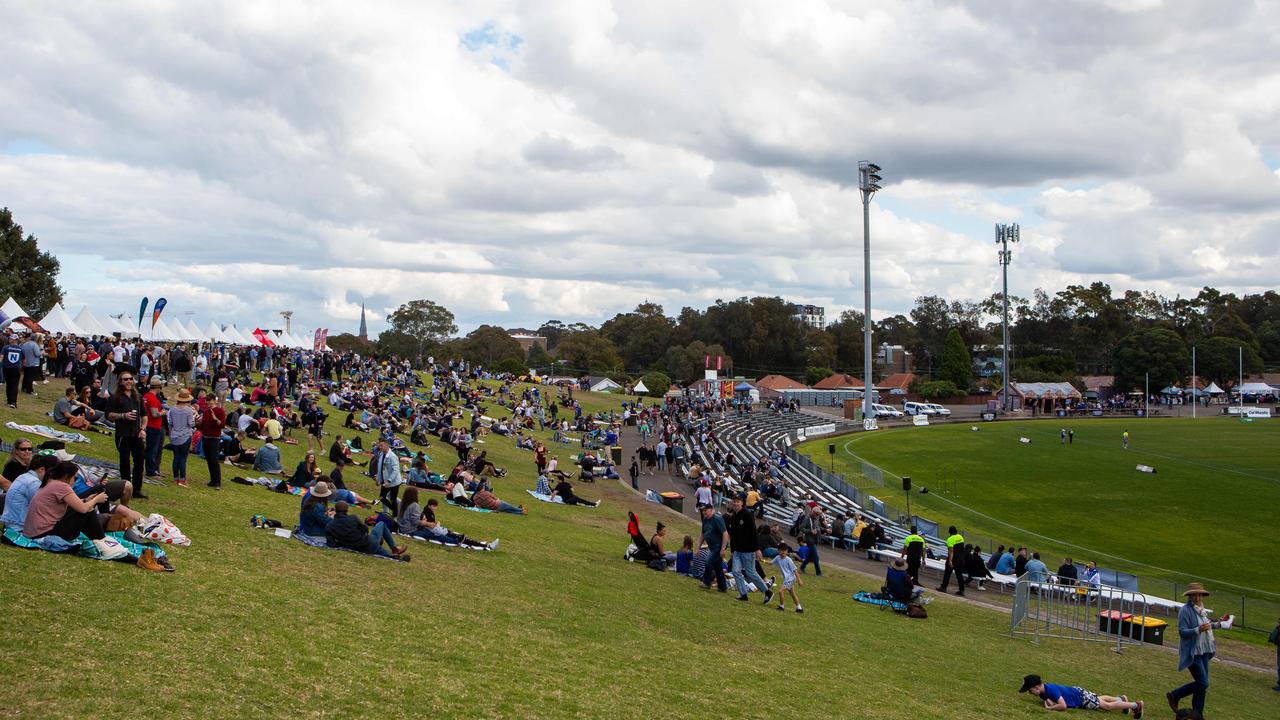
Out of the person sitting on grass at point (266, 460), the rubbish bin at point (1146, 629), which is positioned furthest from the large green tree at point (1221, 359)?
the person sitting on grass at point (266, 460)

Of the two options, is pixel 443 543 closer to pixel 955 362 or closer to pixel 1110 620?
pixel 1110 620

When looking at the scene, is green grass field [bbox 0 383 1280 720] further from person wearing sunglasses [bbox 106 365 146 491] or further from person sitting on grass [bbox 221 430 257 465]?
person sitting on grass [bbox 221 430 257 465]

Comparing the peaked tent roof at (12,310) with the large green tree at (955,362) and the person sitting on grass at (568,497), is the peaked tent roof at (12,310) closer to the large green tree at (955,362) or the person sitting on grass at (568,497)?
the person sitting on grass at (568,497)

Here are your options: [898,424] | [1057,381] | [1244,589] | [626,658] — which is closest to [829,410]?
[898,424]

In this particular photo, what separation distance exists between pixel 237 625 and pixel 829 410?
93.1m

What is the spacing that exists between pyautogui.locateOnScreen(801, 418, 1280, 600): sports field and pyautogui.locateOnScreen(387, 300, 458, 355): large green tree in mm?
66959

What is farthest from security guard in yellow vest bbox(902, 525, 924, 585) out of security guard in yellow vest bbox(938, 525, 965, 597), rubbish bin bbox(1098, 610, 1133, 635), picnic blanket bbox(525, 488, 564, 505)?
picnic blanket bbox(525, 488, 564, 505)

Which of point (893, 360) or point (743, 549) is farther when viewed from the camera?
point (893, 360)

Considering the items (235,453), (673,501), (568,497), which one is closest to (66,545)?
(235,453)

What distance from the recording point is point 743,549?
15219 mm

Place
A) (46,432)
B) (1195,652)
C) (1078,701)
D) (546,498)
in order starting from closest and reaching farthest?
(1078,701) → (1195,652) → (46,432) → (546,498)

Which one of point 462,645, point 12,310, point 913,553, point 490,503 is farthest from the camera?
point 12,310

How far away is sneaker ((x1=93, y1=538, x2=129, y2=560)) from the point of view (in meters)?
10.5

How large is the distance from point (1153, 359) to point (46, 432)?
128681 millimetres
